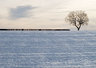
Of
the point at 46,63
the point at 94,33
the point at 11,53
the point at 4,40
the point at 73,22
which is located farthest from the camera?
the point at 73,22

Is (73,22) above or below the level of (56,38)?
below

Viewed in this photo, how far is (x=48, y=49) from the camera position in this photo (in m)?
8.05

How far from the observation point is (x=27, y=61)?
7.15m

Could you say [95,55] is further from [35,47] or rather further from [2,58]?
[2,58]

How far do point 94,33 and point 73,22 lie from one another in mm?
30867

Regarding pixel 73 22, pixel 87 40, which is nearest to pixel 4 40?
pixel 87 40

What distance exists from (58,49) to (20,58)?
1466mm

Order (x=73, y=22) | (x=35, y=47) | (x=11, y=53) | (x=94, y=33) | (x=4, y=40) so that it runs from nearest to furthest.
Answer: (x=11, y=53)
(x=35, y=47)
(x=4, y=40)
(x=94, y=33)
(x=73, y=22)

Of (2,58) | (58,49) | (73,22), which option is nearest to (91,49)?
(58,49)

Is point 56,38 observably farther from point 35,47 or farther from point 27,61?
point 27,61

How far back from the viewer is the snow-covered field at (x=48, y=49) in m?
7.06

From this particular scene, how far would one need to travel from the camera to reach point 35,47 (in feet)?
27.0

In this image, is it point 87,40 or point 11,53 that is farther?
point 87,40

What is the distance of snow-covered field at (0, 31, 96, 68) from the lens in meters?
7.06
